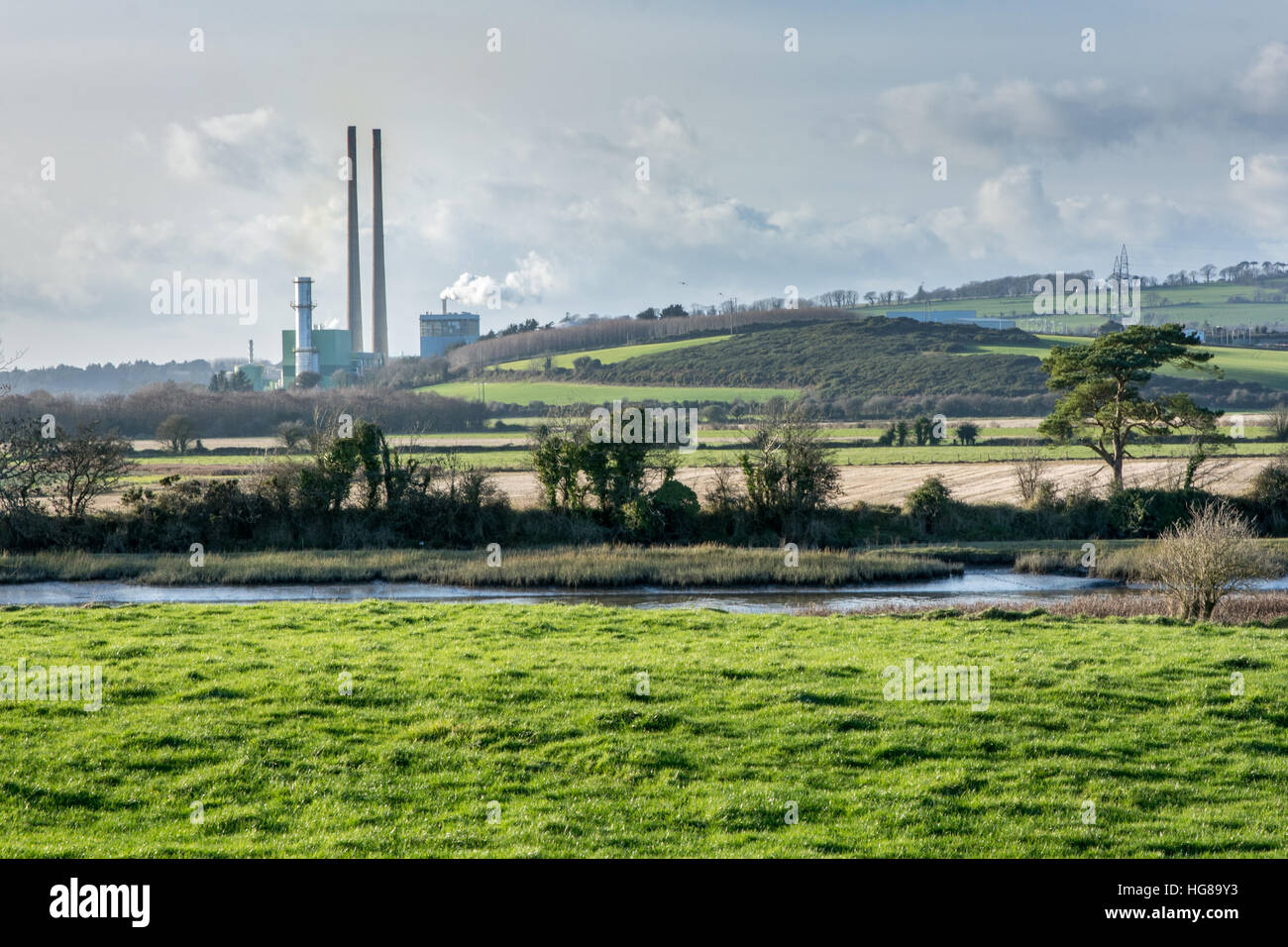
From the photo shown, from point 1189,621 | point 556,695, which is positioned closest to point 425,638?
point 556,695

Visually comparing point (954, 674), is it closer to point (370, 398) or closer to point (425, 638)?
point (425, 638)

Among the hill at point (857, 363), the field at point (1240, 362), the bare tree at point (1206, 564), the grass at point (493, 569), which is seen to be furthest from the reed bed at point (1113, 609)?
the field at point (1240, 362)

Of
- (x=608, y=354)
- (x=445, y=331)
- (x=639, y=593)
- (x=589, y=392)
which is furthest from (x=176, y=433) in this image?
(x=445, y=331)

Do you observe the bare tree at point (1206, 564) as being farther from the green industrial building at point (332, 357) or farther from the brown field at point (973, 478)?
the green industrial building at point (332, 357)

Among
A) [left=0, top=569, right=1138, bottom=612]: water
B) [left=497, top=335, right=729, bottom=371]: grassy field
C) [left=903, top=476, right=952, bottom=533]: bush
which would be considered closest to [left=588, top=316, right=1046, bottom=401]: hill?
[left=497, top=335, right=729, bottom=371]: grassy field

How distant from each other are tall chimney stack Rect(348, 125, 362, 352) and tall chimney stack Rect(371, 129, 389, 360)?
252cm

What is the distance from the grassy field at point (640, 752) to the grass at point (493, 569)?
18208mm

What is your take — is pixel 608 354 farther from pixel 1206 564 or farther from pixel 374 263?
pixel 1206 564

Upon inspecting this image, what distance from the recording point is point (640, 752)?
38.5 feet

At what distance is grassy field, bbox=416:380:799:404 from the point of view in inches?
4882

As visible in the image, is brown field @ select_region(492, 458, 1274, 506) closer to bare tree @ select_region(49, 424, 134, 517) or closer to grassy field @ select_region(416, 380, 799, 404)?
bare tree @ select_region(49, 424, 134, 517)

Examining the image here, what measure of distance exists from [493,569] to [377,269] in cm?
12777

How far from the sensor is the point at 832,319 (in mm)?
167500
